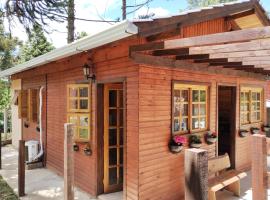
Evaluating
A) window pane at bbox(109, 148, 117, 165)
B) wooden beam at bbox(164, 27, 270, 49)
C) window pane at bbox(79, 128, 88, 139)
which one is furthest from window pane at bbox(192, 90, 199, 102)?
wooden beam at bbox(164, 27, 270, 49)

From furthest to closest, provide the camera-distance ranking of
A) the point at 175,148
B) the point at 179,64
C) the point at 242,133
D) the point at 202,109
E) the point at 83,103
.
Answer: the point at 242,133, the point at 202,109, the point at 83,103, the point at 179,64, the point at 175,148

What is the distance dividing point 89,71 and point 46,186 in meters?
2.72

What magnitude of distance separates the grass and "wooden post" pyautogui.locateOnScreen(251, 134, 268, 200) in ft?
15.0

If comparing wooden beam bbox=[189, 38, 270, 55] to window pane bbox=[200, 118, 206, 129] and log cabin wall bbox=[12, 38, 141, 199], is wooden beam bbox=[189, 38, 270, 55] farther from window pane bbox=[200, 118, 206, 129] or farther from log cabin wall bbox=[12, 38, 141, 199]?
window pane bbox=[200, 118, 206, 129]

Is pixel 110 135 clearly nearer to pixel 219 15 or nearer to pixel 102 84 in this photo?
pixel 102 84

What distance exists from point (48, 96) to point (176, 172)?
13.8ft

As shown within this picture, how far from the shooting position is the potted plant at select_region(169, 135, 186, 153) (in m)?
4.83

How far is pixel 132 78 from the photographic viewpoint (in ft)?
14.5

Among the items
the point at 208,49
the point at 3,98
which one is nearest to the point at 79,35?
the point at 3,98

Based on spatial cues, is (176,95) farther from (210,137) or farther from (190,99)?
(210,137)

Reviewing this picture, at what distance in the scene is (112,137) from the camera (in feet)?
18.2

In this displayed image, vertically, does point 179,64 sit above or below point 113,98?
above

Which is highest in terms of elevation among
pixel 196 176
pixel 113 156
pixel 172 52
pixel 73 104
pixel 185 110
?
pixel 172 52

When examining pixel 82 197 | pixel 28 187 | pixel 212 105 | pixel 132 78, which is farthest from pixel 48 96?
pixel 212 105
